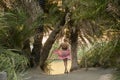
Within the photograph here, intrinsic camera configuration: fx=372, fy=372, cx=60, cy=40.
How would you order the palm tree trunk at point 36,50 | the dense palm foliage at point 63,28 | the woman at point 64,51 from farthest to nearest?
the woman at point 64,51 < the palm tree trunk at point 36,50 < the dense palm foliage at point 63,28

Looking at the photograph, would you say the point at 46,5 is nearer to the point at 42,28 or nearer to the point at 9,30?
the point at 42,28

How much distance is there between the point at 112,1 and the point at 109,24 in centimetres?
66

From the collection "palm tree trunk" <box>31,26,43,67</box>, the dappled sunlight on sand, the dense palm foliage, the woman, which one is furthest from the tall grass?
the dappled sunlight on sand

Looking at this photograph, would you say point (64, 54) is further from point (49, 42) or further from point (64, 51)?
point (49, 42)

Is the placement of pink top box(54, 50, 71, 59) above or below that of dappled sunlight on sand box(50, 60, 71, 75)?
above

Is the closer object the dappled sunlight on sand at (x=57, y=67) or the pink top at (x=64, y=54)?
the pink top at (x=64, y=54)

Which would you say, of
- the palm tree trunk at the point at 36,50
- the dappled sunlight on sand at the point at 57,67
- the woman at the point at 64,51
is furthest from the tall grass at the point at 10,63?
the dappled sunlight on sand at the point at 57,67

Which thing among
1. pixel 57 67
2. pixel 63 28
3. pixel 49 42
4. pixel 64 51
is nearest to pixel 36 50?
pixel 49 42

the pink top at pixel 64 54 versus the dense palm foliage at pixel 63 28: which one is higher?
the dense palm foliage at pixel 63 28

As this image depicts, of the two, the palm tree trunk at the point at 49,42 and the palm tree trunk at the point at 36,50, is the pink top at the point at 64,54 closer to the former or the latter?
the palm tree trunk at the point at 49,42

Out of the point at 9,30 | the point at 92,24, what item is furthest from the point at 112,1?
the point at 9,30

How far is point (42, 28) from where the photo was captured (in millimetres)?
11102

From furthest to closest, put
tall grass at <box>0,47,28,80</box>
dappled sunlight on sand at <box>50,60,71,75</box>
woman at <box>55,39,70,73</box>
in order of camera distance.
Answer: dappled sunlight on sand at <box>50,60,71,75</box>, woman at <box>55,39,70,73</box>, tall grass at <box>0,47,28,80</box>

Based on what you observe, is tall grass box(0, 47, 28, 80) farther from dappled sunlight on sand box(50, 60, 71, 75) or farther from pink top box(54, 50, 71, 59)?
dappled sunlight on sand box(50, 60, 71, 75)
